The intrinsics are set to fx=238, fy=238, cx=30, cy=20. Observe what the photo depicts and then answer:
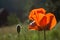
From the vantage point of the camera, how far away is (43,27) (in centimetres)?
50

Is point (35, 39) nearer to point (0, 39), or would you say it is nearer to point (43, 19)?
point (43, 19)

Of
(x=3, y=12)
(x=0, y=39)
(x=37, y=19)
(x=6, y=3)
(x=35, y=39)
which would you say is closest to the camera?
(x=37, y=19)

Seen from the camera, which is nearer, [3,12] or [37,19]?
[37,19]

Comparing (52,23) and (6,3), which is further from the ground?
(6,3)

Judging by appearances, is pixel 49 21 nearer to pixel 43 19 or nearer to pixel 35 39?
pixel 43 19

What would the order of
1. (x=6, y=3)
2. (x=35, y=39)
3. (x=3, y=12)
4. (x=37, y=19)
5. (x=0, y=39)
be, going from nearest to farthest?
(x=37, y=19), (x=35, y=39), (x=0, y=39), (x=6, y=3), (x=3, y=12)

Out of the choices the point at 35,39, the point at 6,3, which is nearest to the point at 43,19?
the point at 35,39

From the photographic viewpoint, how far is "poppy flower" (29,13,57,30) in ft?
1.61

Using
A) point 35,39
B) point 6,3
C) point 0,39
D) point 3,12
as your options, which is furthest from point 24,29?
point 3,12

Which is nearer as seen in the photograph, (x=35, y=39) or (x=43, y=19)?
(x=43, y=19)

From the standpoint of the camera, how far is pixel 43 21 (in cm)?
50

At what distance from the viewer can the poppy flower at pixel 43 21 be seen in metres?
0.49

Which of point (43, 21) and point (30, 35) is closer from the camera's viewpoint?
point (43, 21)

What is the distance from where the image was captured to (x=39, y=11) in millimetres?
524
